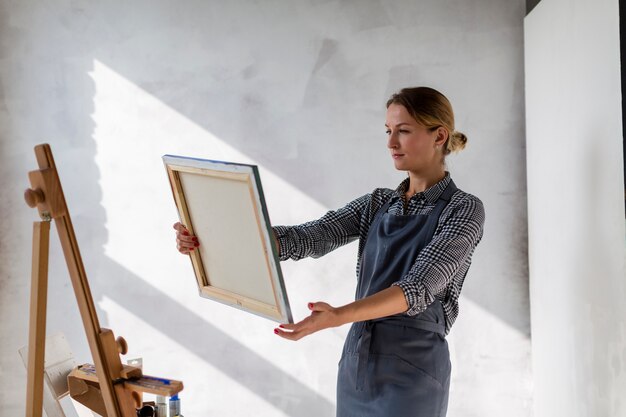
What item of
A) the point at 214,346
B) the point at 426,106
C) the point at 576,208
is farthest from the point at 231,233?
the point at 214,346

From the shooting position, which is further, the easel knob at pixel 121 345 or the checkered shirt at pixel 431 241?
the easel knob at pixel 121 345

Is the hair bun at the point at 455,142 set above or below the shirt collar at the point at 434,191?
above

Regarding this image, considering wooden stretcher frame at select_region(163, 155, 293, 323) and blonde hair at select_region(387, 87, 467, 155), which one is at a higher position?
blonde hair at select_region(387, 87, 467, 155)

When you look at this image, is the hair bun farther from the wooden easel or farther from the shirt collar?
the wooden easel

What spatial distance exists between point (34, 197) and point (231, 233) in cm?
56

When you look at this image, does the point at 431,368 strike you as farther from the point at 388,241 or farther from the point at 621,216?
the point at 621,216

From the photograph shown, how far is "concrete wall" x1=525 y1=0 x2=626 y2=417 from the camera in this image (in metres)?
2.12

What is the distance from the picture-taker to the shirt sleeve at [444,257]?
1896 millimetres

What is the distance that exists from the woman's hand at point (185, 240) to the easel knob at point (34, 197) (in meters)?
0.44

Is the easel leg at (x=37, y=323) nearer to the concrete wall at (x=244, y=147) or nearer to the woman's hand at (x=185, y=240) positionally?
the woman's hand at (x=185, y=240)

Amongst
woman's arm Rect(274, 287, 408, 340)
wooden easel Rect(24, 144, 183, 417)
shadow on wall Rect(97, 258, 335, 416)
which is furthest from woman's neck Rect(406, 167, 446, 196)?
shadow on wall Rect(97, 258, 335, 416)

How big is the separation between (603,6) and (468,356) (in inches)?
70.3

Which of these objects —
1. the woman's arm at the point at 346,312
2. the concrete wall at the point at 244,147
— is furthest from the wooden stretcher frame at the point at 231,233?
the concrete wall at the point at 244,147

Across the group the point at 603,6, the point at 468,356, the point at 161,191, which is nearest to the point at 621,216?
the point at 603,6
